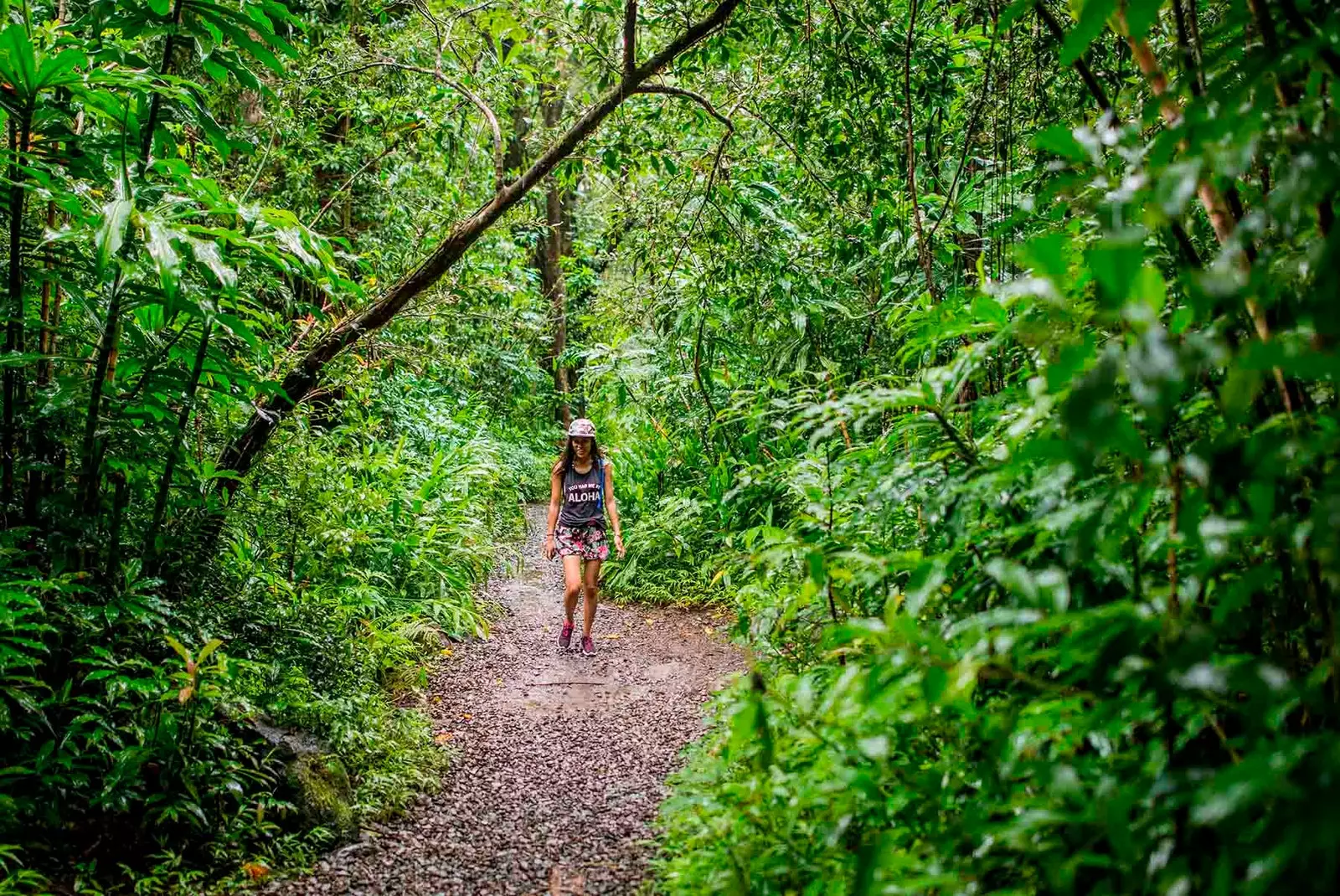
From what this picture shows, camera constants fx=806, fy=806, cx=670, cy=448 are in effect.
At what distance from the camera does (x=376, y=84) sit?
6.32m

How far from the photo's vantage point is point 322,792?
3525mm

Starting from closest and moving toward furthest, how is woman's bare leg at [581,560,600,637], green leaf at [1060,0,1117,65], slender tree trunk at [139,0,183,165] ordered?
green leaf at [1060,0,1117,65], slender tree trunk at [139,0,183,165], woman's bare leg at [581,560,600,637]

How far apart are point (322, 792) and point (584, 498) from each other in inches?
122

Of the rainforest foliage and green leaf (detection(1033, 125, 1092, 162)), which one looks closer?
the rainforest foliage

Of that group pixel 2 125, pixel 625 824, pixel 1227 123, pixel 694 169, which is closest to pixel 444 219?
pixel 694 169

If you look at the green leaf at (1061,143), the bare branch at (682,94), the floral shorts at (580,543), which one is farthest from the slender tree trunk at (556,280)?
the green leaf at (1061,143)

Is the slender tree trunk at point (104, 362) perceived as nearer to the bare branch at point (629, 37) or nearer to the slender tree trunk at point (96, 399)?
the slender tree trunk at point (96, 399)

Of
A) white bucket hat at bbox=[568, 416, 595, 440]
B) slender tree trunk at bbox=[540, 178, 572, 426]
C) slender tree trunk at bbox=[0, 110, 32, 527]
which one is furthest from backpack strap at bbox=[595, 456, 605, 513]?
slender tree trunk at bbox=[540, 178, 572, 426]

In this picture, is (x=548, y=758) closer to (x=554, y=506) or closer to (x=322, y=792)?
(x=322, y=792)

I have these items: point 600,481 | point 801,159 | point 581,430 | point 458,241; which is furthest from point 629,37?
point 600,481

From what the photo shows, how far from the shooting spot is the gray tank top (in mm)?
6246

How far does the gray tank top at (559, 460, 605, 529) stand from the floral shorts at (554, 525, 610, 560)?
0.12 feet

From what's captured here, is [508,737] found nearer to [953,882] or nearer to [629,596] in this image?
[629,596]

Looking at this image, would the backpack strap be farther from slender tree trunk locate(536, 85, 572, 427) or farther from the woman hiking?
slender tree trunk locate(536, 85, 572, 427)
